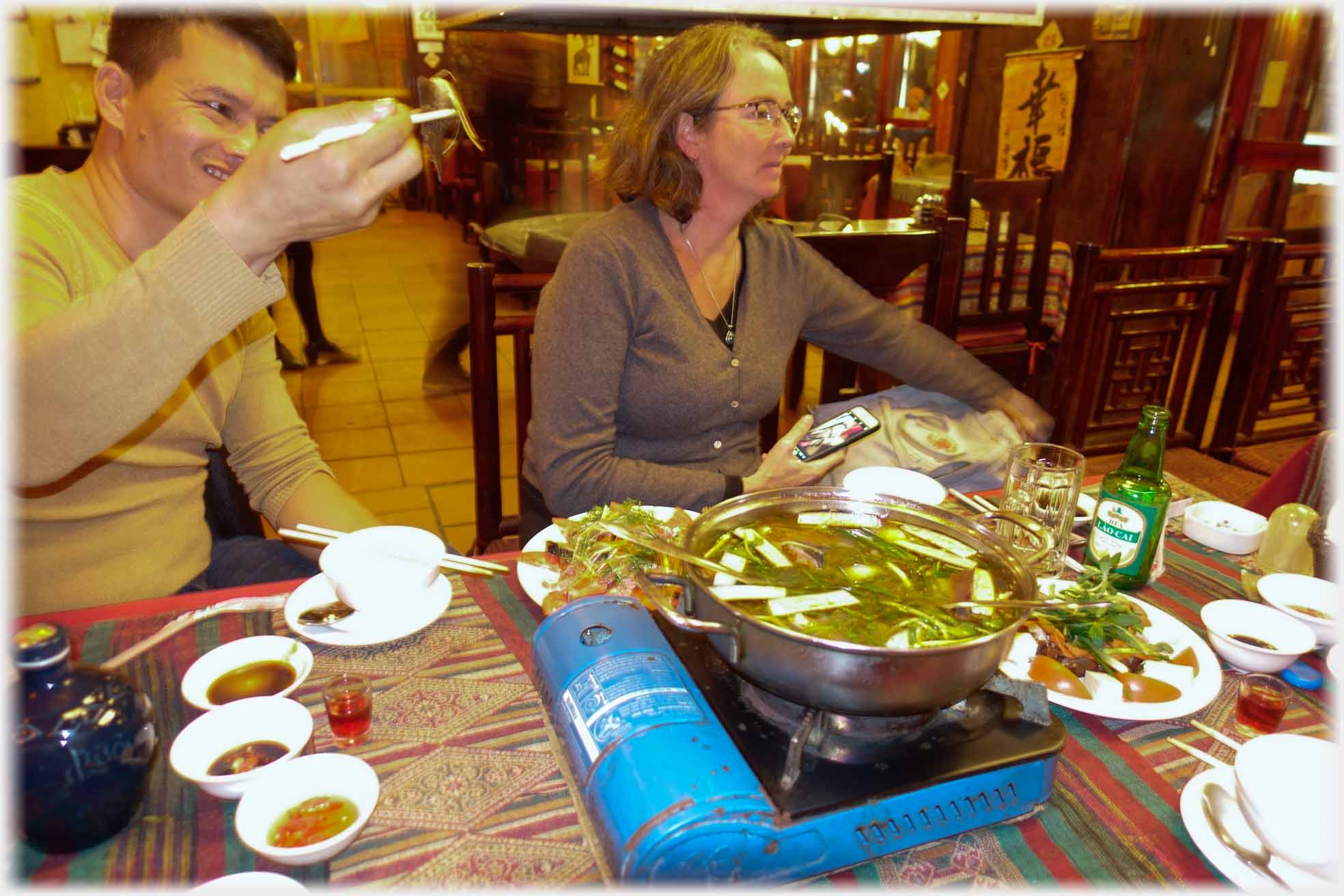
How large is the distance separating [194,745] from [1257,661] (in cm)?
153

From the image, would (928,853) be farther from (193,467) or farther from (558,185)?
(558,185)

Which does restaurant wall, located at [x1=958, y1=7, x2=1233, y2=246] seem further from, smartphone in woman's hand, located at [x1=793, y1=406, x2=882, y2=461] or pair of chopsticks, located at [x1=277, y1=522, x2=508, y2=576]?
pair of chopsticks, located at [x1=277, y1=522, x2=508, y2=576]

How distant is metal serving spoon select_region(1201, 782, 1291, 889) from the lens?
0.90m

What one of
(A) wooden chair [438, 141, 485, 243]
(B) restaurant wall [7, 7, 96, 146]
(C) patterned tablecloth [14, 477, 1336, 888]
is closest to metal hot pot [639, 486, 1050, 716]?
(C) patterned tablecloth [14, 477, 1336, 888]

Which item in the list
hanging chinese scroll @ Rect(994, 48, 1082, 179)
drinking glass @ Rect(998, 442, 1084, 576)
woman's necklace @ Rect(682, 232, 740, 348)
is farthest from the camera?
hanging chinese scroll @ Rect(994, 48, 1082, 179)

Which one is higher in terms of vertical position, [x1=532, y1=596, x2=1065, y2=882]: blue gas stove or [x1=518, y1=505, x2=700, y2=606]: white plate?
[x1=532, y1=596, x2=1065, y2=882]: blue gas stove

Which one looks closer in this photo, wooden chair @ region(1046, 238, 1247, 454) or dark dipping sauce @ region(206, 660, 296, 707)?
dark dipping sauce @ region(206, 660, 296, 707)

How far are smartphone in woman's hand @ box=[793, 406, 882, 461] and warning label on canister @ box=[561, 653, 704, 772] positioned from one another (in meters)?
1.11

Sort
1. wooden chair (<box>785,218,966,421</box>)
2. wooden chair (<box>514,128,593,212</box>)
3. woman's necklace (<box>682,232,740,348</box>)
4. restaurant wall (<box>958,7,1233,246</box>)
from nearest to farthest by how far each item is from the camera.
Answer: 1. woman's necklace (<box>682,232,740,348</box>)
2. wooden chair (<box>785,218,966,421</box>)
3. restaurant wall (<box>958,7,1233,246</box>)
4. wooden chair (<box>514,128,593,212</box>)

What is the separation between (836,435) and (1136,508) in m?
0.75

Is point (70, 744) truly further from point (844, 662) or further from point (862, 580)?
point (862, 580)

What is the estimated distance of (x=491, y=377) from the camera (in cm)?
232

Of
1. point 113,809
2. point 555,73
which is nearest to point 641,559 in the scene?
point 113,809

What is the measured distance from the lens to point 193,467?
1.80m
